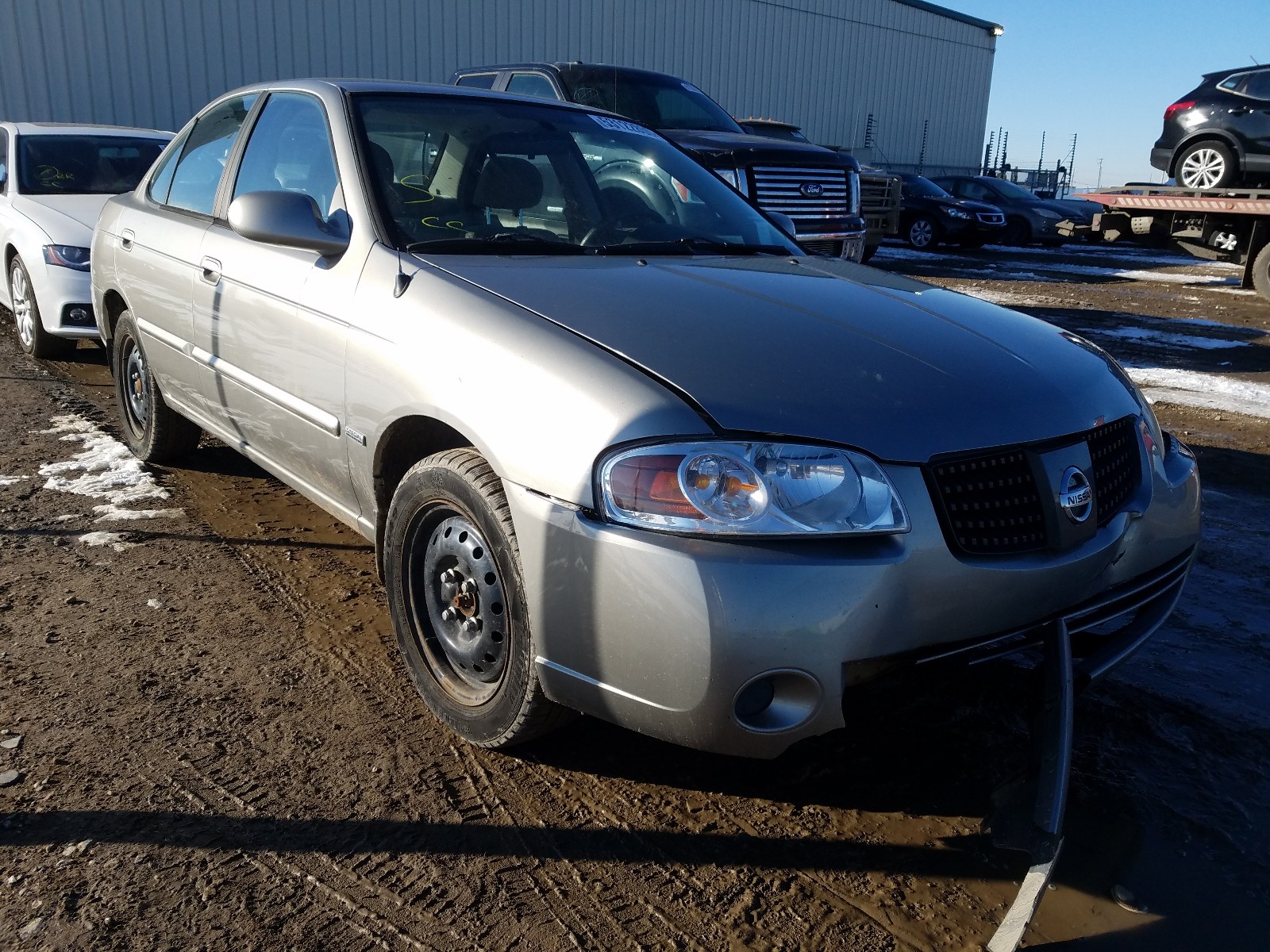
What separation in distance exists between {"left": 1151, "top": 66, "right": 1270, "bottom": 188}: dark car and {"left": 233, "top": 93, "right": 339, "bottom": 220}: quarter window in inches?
489

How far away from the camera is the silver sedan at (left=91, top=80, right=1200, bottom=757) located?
211 centimetres

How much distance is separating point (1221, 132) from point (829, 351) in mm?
12818

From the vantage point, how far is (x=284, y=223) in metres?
3.02

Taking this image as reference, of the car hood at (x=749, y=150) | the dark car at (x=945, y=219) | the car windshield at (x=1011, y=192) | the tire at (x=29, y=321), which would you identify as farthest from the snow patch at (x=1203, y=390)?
the car windshield at (x=1011, y=192)

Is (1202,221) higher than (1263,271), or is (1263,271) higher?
(1202,221)

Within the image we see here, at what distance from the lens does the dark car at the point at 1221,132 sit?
12391mm

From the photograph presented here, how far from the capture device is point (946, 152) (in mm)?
33969

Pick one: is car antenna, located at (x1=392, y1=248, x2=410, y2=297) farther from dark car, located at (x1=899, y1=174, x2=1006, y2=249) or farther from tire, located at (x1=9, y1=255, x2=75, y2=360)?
dark car, located at (x1=899, y1=174, x2=1006, y2=249)

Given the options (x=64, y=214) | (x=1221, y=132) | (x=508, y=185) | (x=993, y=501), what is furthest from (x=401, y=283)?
(x=1221, y=132)

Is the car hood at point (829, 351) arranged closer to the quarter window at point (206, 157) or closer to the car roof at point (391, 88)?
the car roof at point (391, 88)

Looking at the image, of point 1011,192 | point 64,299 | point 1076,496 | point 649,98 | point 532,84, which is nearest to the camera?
point 1076,496

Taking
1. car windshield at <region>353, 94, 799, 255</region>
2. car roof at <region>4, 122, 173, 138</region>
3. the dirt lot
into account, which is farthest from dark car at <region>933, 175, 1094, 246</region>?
the dirt lot

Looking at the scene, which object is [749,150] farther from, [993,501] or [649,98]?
[993,501]

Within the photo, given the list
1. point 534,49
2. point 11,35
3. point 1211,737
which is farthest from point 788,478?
point 534,49
